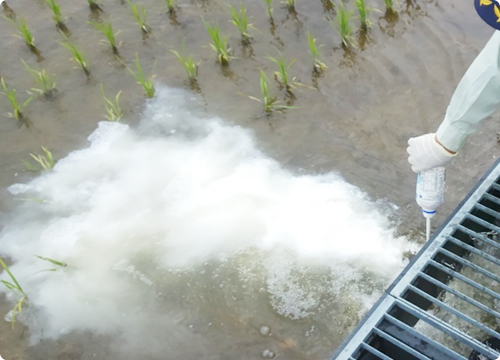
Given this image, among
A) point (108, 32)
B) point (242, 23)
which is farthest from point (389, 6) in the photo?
point (108, 32)

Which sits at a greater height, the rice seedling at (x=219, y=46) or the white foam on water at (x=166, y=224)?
the rice seedling at (x=219, y=46)

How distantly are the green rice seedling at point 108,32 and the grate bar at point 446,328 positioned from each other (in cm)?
270

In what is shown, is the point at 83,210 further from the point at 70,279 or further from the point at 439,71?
the point at 439,71

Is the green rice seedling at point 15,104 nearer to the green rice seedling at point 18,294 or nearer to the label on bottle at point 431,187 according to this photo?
the green rice seedling at point 18,294

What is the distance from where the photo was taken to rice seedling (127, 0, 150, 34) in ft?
13.4

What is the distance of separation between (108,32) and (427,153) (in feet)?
8.04

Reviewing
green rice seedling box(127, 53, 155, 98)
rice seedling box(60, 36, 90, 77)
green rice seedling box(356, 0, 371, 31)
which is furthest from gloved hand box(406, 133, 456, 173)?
rice seedling box(60, 36, 90, 77)

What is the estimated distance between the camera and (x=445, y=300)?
2.51 metres

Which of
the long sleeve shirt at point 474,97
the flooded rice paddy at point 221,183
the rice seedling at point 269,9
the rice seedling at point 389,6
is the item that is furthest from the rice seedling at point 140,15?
the long sleeve shirt at point 474,97

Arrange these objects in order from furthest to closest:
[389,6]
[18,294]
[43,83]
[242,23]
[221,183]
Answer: [389,6] < [242,23] < [43,83] < [221,183] < [18,294]

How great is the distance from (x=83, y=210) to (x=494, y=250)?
80.0 inches

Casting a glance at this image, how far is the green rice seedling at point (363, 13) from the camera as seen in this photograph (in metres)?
3.83

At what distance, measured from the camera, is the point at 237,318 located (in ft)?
8.56

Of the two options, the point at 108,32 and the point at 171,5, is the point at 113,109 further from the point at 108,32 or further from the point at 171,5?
the point at 171,5
